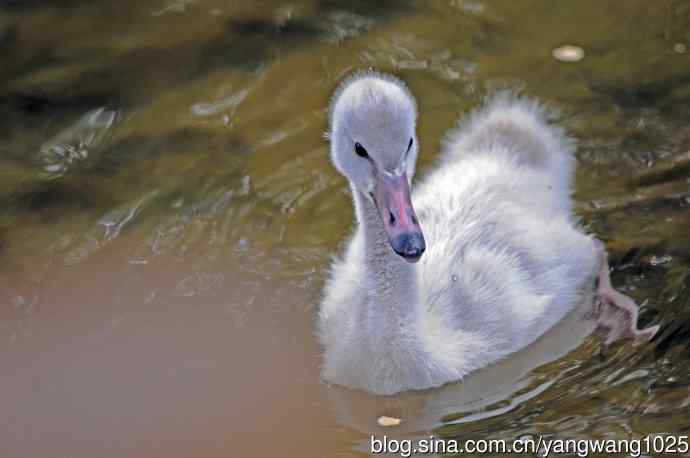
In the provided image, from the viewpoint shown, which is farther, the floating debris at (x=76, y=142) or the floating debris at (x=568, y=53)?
the floating debris at (x=568, y=53)

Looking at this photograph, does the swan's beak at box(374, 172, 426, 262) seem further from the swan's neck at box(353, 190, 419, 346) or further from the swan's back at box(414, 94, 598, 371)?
the swan's back at box(414, 94, 598, 371)

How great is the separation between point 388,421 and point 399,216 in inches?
33.8

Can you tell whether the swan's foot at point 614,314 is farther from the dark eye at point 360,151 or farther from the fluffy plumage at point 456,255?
the dark eye at point 360,151

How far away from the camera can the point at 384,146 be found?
489 cm

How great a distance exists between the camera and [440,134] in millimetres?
6574

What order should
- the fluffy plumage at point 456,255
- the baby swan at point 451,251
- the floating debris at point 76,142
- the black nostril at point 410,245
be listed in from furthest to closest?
1. the floating debris at point 76,142
2. the fluffy plumage at point 456,255
3. the baby swan at point 451,251
4. the black nostril at point 410,245

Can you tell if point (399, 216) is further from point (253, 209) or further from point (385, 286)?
point (253, 209)

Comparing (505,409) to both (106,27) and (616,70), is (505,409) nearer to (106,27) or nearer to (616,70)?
(616,70)

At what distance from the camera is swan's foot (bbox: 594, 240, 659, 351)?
5.37 m

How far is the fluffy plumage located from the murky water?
13 cm

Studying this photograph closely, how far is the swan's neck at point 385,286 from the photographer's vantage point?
5.17 metres

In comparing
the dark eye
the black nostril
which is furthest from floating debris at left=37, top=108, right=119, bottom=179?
the black nostril

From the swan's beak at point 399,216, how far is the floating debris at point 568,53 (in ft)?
7.54

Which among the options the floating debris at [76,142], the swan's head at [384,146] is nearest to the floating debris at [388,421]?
the swan's head at [384,146]
